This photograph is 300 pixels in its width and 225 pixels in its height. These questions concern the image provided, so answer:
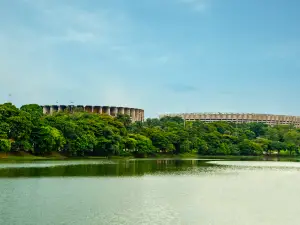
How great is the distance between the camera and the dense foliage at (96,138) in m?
68.9

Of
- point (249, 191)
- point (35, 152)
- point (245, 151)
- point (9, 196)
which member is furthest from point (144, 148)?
point (9, 196)

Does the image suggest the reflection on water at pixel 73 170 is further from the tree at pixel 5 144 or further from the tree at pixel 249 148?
the tree at pixel 249 148

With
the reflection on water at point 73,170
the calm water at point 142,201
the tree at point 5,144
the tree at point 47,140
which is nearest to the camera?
the calm water at point 142,201

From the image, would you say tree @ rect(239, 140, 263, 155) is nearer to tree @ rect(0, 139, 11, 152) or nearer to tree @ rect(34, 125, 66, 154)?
tree @ rect(34, 125, 66, 154)

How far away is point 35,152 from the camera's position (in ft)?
240

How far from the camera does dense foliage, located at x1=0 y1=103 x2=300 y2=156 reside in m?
68.9

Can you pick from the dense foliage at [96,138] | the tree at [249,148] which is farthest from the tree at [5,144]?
the tree at [249,148]

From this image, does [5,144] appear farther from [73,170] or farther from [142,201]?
[142,201]

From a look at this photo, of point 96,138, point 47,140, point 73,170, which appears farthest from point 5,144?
point 96,138

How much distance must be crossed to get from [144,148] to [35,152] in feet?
89.5

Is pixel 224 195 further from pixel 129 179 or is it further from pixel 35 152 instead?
pixel 35 152

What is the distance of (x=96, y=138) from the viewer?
8400 cm


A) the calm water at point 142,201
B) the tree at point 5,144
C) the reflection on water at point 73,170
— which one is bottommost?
the calm water at point 142,201

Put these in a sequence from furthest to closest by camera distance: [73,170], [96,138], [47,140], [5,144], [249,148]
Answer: [249,148], [96,138], [47,140], [5,144], [73,170]
